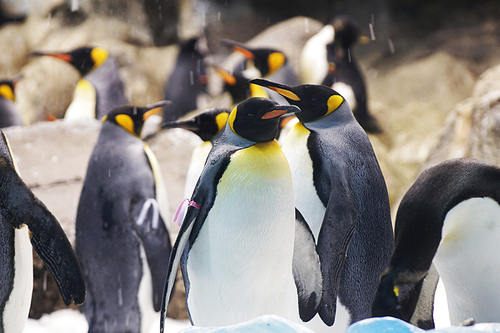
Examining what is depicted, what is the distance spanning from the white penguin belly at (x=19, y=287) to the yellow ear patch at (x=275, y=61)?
387 cm

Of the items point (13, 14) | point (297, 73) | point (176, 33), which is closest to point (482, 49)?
point (297, 73)

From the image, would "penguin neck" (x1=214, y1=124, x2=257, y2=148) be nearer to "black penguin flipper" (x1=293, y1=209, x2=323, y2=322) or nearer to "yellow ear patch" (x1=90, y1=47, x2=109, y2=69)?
"black penguin flipper" (x1=293, y1=209, x2=323, y2=322)

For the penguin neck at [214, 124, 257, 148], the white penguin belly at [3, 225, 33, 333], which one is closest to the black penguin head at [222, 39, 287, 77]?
the penguin neck at [214, 124, 257, 148]

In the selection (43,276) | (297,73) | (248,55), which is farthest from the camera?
(297,73)

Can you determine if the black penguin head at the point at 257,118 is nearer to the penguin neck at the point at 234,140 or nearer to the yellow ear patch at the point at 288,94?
the penguin neck at the point at 234,140

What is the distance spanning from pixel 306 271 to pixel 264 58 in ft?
12.3

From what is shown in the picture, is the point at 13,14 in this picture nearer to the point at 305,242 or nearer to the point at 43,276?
the point at 43,276

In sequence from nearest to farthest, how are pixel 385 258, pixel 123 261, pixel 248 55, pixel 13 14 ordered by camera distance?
pixel 385 258 → pixel 123 261 → pixel 248 55 → pixel 13 14

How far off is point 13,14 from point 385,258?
7.27m

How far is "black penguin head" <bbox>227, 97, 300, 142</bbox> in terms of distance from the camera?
71.7 inches

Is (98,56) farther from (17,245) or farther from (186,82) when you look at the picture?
Answer: (17,245)

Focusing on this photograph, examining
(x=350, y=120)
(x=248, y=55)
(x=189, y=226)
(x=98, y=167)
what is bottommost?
(x=248, y=55)

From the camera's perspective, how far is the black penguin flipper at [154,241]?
2.70 meters

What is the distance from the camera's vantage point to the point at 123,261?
2.73m
